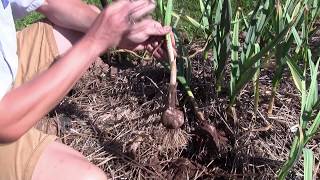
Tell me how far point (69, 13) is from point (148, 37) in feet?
0.95

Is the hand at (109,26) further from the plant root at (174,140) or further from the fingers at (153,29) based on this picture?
the plant root at (174,140)

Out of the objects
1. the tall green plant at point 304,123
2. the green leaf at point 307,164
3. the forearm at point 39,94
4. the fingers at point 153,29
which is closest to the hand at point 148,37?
the fingers at point 153,29

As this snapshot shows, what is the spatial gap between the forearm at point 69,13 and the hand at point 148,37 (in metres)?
0.17

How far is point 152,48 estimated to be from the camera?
79.3 inches

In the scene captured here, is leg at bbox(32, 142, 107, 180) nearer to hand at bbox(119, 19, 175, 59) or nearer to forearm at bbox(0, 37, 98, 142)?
forearm at bbox(0, 37, 98, 142)

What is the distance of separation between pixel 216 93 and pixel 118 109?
1.18 ft

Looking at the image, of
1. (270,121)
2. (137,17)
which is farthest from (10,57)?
(270,121)

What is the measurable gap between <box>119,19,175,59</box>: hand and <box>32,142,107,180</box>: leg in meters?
0.37

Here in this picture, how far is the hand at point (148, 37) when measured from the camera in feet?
5.95

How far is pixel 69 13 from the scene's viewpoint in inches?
80.9

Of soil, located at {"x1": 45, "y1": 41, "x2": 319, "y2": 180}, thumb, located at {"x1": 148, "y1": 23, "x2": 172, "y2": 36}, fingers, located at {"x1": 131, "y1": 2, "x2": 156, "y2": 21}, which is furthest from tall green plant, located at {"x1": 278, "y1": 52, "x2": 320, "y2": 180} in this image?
fingers, located at {"x1": 131, "y1": 2, "x2": 156, "y2": 21}

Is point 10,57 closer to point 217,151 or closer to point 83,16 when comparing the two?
point 83,16

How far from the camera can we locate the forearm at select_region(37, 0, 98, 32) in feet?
6.73

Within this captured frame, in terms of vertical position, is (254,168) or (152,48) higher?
(152,48)
